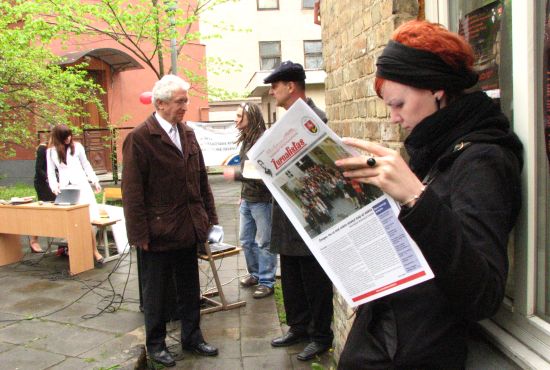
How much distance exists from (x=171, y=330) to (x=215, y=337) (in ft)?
1.58

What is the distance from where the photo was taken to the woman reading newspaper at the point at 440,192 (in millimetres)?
1150

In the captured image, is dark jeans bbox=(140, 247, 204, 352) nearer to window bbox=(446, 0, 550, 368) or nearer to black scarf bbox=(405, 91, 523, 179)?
window bbox=(446, 0, 550, 368)

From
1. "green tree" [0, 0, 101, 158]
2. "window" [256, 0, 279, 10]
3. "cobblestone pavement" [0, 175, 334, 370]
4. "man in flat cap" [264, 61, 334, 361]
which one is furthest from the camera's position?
"window" [256, 0, 279, 10]

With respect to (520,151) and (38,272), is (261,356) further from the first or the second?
(38,272)

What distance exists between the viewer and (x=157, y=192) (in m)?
3.76

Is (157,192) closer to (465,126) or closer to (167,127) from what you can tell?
(167,127)

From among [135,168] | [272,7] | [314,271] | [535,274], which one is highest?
[272,7]

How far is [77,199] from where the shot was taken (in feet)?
21.0

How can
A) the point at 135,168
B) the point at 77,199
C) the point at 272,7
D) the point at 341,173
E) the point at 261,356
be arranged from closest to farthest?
the point at 341,173, the point at 135,168, the point at 261,356, the point at 77,199, the point at 272,7

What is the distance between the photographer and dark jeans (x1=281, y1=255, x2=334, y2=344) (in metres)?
3.76

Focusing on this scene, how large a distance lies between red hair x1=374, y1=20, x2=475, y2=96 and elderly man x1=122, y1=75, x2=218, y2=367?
8.62ft

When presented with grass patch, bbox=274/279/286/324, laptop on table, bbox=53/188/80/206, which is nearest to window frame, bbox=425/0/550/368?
grass patch, bbox=274/279/286/324

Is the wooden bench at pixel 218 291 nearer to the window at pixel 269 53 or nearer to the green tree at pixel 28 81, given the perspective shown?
the green tree at pixel 28 81

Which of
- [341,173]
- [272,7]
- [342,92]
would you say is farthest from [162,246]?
[272,7]
